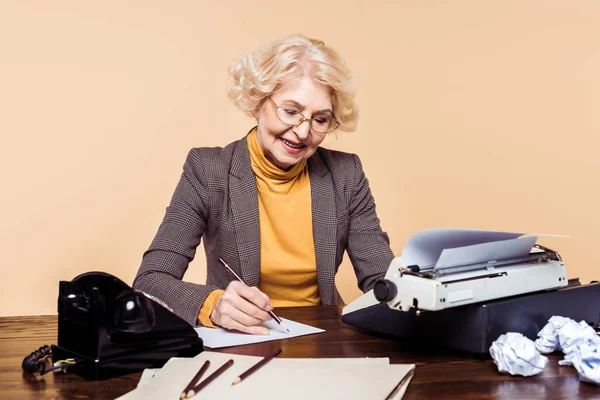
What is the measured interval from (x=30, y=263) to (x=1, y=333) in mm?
1867

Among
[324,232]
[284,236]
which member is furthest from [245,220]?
[324,232]

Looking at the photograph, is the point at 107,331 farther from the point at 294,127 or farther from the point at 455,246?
the point at 294,127

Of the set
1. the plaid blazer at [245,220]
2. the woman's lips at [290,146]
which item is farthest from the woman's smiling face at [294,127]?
the plaid blazer at [245,220]

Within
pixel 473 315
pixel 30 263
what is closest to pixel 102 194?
pixel 30 263

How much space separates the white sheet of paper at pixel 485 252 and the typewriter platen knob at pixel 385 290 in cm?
10

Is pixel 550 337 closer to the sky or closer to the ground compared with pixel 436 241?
closer to the ground

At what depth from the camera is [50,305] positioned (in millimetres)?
3611

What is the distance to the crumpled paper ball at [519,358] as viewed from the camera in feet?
4.60

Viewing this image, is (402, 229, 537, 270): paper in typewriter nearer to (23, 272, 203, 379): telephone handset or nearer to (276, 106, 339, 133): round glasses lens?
(23, 272, 203, 379): telephone handset

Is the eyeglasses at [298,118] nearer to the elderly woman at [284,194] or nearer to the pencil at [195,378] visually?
the elderly woman at [284,194]

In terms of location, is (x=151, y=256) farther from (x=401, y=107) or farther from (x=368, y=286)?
(x=401, y=107)

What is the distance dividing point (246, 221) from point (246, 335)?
0.75 metres

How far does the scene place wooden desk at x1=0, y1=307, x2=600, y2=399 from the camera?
1.33m

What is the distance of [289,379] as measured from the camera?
134 centimetres
